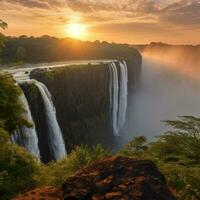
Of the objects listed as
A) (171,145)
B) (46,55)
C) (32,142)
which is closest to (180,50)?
(46,55)

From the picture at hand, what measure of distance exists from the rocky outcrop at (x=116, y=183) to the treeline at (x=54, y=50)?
4997 centimetres

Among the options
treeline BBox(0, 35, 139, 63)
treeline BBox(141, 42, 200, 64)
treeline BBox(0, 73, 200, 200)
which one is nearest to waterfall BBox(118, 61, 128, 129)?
treeline BBox(0, 35, 139, 63)

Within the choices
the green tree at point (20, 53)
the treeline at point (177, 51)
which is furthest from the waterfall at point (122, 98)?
the treeline at point (177, 51)

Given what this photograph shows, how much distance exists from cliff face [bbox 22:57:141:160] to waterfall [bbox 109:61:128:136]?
5.29ft

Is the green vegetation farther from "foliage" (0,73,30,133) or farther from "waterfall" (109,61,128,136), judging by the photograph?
"foliage" (0,73,30,133)

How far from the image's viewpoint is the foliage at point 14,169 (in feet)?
35.0

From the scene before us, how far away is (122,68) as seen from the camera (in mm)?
52656

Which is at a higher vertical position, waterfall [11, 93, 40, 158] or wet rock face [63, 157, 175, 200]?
wet rock face [63, 157, 175, 200]

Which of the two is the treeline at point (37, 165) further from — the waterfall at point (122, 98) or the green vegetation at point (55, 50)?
the green vegetation at point (55, 50)

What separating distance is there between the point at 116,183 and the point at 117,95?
4494cm

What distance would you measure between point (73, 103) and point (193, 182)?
2959 centimetres

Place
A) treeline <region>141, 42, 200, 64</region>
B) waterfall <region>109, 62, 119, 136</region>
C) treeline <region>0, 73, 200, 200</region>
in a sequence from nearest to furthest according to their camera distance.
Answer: treeline <region>0, 73, 200, 200</region> < waterfall <region>109, 62, 119, 136</region> < treeline <region>141, 42, 200, 64</region>

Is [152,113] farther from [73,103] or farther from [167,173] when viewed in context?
[167,173]

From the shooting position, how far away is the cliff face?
29.6 metres
